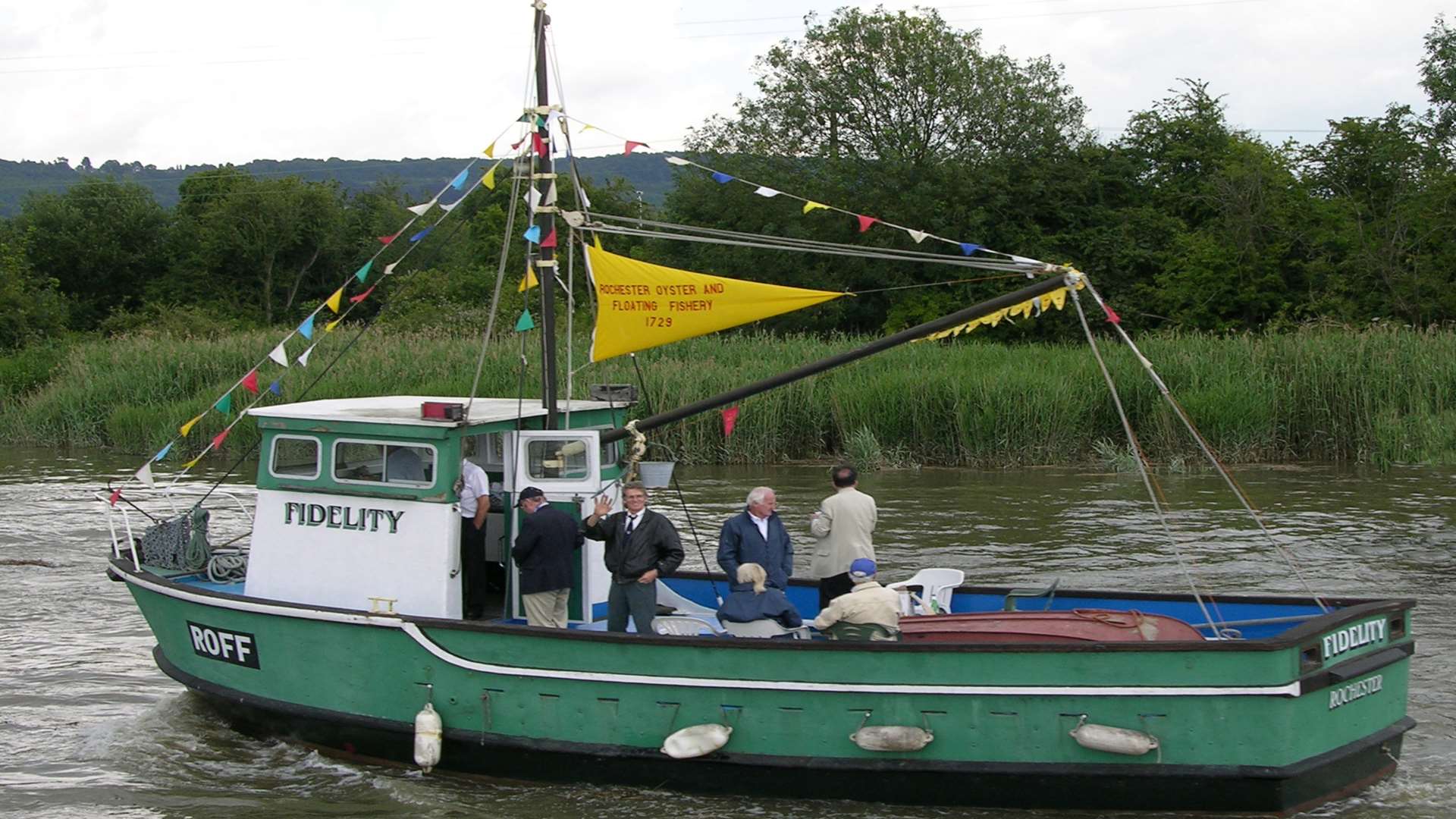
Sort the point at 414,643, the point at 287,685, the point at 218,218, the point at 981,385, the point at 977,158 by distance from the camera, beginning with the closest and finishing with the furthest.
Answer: the point at 414,643 < the point at 287,685 < the point at 981,385 < the point at 977,158 < the point at 218,218

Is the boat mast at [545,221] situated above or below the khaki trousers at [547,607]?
above

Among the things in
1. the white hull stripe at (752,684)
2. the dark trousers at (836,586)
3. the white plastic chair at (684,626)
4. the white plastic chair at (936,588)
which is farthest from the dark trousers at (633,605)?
the white plastic chair at (936,588)

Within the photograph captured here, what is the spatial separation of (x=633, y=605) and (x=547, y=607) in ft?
2.08

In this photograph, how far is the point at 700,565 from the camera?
601 inches

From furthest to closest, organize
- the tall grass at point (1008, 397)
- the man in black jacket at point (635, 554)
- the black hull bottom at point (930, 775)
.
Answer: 1. the tall grass at point (1008, 397)
2. the man in black jacket at point (635, 554)
3. the black hull bottom at point (930, 775)

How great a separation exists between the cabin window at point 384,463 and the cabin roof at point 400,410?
0.63 ft

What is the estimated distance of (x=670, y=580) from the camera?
12016 millimetres

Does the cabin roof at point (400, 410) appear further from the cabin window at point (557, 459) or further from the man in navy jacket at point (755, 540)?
the man in navy jacket at point (755, 540)

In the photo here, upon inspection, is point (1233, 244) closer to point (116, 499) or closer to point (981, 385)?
point (981, 385)

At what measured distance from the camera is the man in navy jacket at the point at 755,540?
9.85m

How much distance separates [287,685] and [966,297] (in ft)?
104

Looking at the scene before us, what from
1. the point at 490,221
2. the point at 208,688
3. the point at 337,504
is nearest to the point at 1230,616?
the point at 337,504

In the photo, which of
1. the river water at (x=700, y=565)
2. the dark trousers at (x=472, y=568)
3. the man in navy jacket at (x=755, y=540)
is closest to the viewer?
the river water at (x=700, y=565)

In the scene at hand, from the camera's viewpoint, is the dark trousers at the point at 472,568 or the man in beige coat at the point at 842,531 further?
the dark trousers at the point at 472,568
